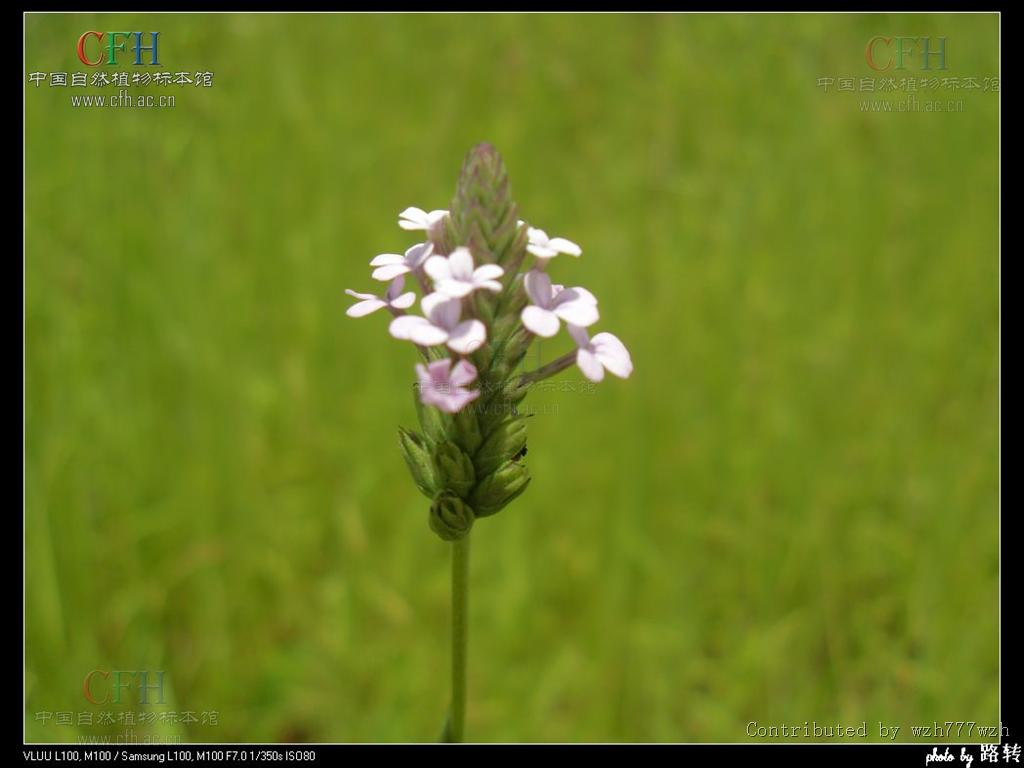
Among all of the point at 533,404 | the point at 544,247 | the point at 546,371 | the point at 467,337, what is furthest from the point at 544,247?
the point at 533,404

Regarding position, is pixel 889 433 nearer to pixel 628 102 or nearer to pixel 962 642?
pixel 962 642

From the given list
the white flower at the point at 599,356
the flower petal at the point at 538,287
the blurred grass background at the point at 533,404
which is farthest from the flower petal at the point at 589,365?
the blurred grass background at the point at 533,404

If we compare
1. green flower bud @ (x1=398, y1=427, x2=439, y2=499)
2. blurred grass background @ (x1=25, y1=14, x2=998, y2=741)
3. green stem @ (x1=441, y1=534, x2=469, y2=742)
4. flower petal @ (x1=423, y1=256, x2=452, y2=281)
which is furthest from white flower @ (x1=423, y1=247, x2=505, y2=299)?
blurred grass background @ (x1=25, y1=14, x2=998, y2=741)

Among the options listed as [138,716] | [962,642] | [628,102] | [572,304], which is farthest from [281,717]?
[628,102]

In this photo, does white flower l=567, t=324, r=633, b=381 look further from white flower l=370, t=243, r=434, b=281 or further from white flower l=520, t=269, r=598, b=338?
white flower l=370, t=243, r=434, b=281

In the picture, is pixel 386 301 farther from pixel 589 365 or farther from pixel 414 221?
pixel 589 365

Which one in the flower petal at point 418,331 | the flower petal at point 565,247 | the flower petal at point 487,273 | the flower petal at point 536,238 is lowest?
the flower petal at point 418,331

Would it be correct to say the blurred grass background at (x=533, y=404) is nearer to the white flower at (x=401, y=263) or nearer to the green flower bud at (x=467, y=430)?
the green flower bud at (x=467, y=430)
